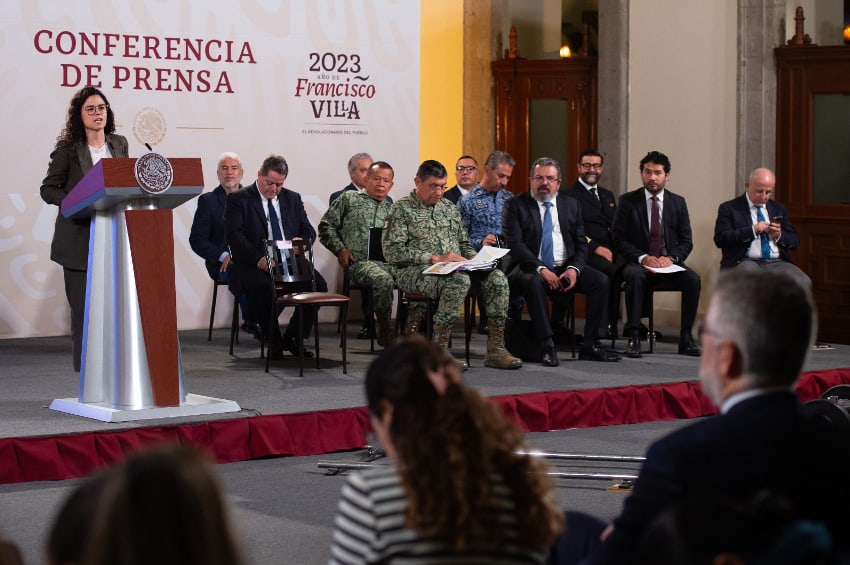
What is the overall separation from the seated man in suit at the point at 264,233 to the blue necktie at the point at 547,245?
1.34 metres

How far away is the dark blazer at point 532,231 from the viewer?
7176 millimetres

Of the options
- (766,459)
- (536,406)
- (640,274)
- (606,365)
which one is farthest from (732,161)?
(766,459)

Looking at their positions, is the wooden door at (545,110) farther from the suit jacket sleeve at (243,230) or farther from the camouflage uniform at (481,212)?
the suit jacket sleeve at (243,230)

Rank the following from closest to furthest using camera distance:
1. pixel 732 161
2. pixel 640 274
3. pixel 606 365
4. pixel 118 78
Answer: pixel 606 365
pixel 640 274
pixel 118 78
pixel 732 161

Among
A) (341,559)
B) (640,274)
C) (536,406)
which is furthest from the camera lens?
(640,274)

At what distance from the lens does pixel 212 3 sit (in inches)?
336

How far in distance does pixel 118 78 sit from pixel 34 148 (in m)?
0.70

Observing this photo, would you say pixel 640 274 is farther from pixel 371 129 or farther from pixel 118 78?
pixel 118 78

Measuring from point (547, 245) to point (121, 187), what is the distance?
120 inches

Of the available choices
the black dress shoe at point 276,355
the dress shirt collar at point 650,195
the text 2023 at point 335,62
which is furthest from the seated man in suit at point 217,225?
the dress shirt collar at point 650,195

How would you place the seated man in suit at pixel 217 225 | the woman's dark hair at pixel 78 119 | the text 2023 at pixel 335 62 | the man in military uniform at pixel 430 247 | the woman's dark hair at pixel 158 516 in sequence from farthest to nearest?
the text 2023 at pixel 335 62 < the seated man in suit at pixel 217 225 < the man in military uniform at pixel 430 247 < the woman's dark hair at pixel 78 119 < the woman's dark hair at pixel 158 516

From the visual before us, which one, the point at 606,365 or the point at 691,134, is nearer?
the point at 606,365

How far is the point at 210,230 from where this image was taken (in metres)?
7.95

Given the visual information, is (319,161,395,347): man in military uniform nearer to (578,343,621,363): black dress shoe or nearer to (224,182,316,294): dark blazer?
(224,182,316,294): dark blazer
